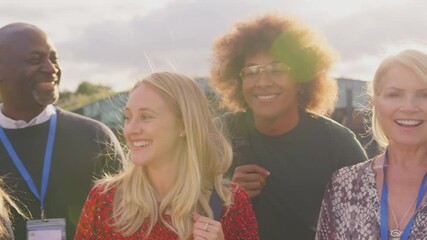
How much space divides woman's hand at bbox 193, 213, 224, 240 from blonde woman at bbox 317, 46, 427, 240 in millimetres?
758

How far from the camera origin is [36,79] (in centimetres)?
461

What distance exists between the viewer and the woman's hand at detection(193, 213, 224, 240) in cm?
308

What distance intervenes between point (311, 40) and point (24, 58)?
204 cm

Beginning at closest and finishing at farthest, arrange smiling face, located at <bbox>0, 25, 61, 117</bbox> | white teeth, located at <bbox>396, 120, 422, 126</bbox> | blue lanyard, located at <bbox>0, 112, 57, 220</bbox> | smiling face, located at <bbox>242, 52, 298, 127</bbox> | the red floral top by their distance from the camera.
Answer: the red floral top
white teeth, located at <bbox>396, 120, 422, 126</bbox>
blue lanyard, located at <bbox>0, 112, 57, 220</bbox>
smiling face, located at <bbox>242, 52, 298, 127</bbox>
smiling face, located at <bbox>0, 25, 61, 117</bbox>

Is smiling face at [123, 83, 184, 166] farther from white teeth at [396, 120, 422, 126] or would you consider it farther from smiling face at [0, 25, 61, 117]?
smiling face at [0, 25, 61, 117]

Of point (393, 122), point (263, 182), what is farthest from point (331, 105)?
point (393, 122)

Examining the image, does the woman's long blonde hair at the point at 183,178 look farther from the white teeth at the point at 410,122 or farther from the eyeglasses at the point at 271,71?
the eyeglasses at the point at 271,71

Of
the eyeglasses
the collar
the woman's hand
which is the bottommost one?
the woman's hand

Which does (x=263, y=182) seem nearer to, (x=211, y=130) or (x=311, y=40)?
(x=211, y=130)

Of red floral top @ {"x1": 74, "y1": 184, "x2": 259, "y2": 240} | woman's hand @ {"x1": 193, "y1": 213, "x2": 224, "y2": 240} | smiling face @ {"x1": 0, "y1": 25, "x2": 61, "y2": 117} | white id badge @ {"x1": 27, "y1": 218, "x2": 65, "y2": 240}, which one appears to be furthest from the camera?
smiling face @ {"x1": 0, "y1": 25, "x2": 61, "y2": 117}

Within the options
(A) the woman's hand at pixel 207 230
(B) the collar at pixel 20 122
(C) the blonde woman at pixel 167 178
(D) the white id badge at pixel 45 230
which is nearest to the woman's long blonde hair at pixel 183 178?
(C) the blonde woman at pixel 167 178

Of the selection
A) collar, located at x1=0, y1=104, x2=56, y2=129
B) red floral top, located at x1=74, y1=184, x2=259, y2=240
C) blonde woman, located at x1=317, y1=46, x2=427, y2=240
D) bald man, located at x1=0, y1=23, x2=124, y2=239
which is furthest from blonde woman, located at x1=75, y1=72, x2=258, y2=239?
collar, located at x1=0, y1=104, x2=56, y2=129

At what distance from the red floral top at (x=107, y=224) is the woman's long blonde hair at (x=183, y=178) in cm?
3

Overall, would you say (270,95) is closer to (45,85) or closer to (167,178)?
(167,178)
